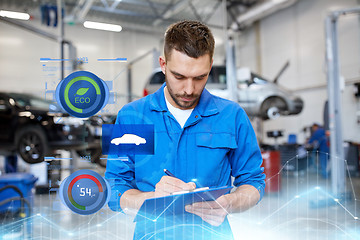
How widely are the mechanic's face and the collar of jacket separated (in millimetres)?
34

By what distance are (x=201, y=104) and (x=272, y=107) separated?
5.01 meters

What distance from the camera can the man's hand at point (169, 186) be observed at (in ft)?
2.43

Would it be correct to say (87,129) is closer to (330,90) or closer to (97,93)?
(97,93)

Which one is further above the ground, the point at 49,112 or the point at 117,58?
the point at 117,58

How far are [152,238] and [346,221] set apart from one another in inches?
23.3

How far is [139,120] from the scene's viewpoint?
0.82 metres

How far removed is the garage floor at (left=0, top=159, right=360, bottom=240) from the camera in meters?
0.74

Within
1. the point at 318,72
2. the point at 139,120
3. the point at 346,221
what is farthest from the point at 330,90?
the point at 318,72

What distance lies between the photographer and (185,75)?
31.1 inches

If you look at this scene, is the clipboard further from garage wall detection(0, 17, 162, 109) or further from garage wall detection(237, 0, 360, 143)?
garage wall detection(237, 0, 360, 143)
